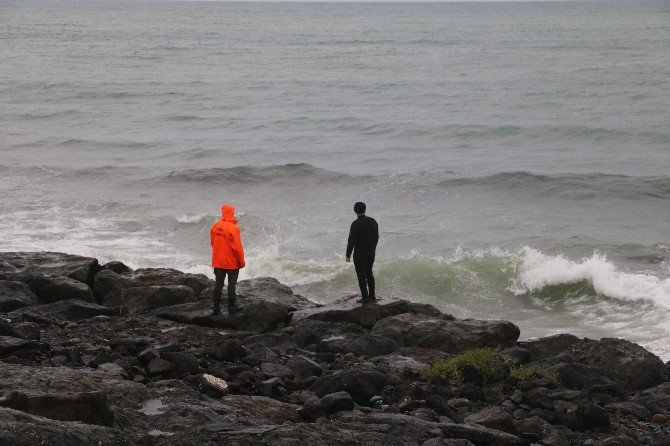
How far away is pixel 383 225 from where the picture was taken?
84.4 ft

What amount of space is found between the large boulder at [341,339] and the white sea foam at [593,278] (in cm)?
826

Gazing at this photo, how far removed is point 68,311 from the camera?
43.2 feet

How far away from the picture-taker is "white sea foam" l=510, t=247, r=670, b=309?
765 inches

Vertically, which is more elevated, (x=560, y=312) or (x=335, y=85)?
(x=335, y=85)

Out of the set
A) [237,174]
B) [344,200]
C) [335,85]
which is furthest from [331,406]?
[335,85]

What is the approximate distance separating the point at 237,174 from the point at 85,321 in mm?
19813

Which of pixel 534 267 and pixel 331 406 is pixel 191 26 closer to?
pixel 534 267

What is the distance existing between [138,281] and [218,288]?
198cm

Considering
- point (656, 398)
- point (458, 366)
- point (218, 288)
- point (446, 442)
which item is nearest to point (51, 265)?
point (218, 288)

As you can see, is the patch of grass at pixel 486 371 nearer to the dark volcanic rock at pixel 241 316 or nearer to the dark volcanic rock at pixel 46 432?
the dark volcanic rock at pixel 241 316

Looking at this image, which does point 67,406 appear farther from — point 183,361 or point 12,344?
point 12,344

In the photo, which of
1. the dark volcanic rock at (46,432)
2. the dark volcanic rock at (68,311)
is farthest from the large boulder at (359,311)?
the dark volcanic rock at (46,432)

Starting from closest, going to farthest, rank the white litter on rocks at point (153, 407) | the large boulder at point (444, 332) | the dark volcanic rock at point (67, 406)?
the dark volcanic rock at point (67, 406), the white litter on rocks at point (153, 407), the large boulder at point (444, 332)

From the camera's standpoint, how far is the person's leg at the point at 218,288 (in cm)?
1344
